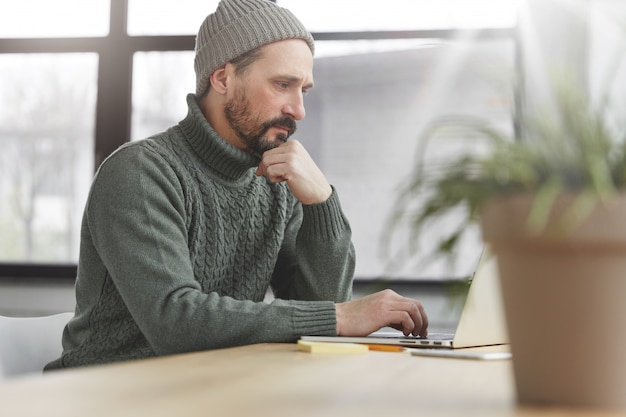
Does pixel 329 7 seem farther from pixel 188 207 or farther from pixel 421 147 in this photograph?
pixel 421 147

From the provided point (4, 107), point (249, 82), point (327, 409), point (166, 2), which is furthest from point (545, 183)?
point (4, 107)

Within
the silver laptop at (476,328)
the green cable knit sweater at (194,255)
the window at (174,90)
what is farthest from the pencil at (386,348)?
the window at (174,90)

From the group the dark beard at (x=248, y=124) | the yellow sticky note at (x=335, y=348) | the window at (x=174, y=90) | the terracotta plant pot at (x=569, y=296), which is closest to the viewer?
the terracotta plant pot at (x=569, y=296)

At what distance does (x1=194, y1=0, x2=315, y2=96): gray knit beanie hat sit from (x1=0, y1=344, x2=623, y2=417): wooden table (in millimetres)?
1117

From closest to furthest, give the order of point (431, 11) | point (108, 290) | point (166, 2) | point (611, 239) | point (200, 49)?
1. point (611, 239)
2. point (108, 290)
3. point (200, 49)
4. point (431, 11)
5. point (166, 2)

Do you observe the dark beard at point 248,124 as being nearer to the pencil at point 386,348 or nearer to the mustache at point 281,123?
the mustache at point 281,123

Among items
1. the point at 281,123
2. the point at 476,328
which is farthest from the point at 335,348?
the point at 281,123

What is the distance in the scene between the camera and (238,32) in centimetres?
192

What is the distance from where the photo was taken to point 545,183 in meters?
0.53

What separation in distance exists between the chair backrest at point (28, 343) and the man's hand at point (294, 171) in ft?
1.83

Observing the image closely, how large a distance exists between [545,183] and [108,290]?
4.04ft

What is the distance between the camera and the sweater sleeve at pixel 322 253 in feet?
5.94

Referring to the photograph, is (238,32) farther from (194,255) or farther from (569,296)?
(569,296)

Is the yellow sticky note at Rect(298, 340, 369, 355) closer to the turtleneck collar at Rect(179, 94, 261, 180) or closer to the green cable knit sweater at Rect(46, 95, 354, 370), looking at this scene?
the green cable knit sweater at Rect(46, 95, 354, 370)
